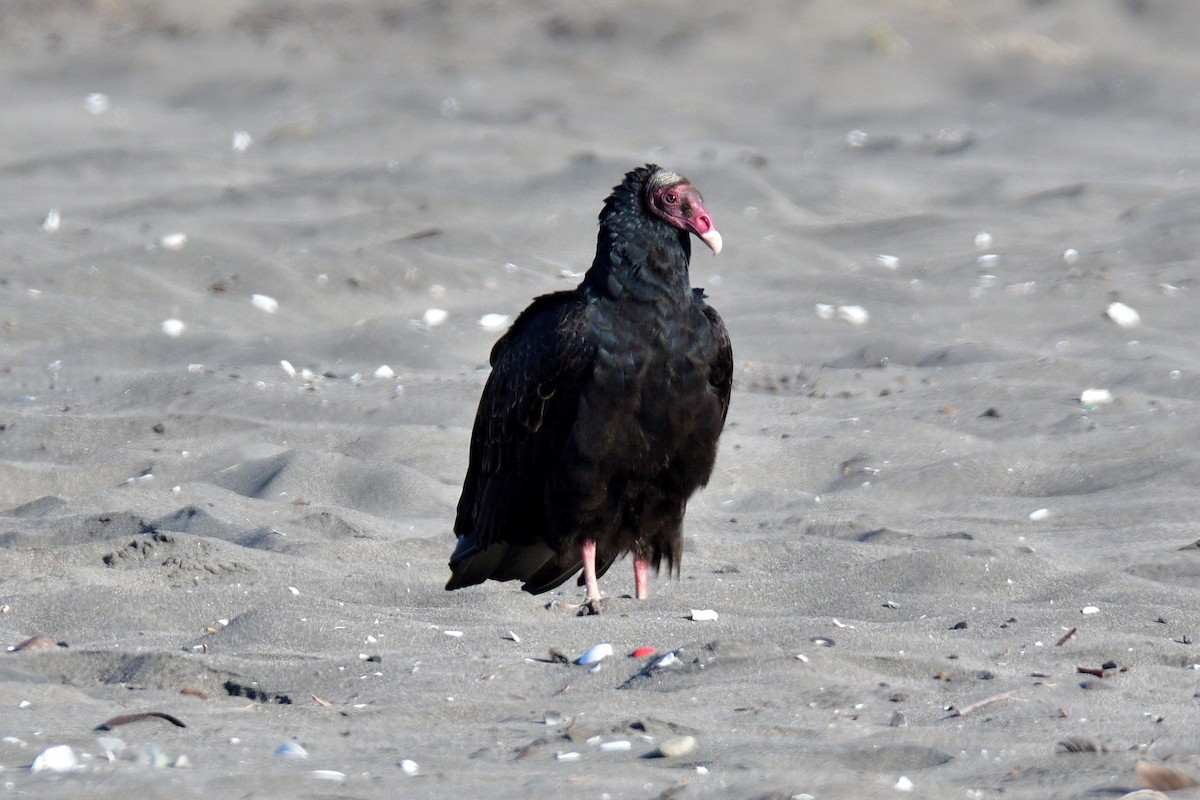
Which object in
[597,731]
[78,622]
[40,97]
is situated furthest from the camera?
[40,97]

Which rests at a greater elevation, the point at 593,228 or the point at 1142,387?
the point at 593,228

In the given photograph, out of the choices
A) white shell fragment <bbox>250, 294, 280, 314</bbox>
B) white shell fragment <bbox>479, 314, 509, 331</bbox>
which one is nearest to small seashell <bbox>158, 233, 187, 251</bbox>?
white shell fragment <bbox>250, 294, 280, 314</bbox>

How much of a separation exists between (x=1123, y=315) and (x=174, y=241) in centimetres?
Answer: 491

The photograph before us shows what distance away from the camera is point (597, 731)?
3.21m

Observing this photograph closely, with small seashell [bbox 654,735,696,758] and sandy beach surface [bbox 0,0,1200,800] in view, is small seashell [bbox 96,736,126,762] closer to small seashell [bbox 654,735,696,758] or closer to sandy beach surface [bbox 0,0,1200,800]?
sandy beach surface [bbox 0,0,1200,800]

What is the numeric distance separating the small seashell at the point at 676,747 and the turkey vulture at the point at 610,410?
1491 millimetres

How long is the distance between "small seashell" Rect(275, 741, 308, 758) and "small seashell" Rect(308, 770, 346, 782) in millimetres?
136

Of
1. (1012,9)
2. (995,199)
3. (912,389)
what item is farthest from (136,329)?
(1012,9)

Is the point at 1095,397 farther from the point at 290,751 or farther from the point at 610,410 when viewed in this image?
the point at 290,751

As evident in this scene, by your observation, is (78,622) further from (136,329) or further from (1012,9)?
(1012,9)

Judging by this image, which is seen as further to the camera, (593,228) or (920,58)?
(920,58)

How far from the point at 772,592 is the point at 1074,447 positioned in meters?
2.04

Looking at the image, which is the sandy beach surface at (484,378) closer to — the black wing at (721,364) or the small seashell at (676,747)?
the small seashell at (676,747)

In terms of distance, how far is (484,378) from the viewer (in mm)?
7387
